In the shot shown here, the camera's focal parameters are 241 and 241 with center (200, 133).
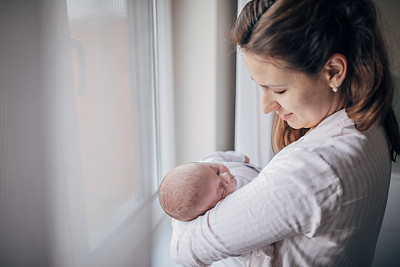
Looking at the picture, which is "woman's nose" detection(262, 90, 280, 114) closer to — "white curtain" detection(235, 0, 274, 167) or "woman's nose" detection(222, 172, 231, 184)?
"woman's nose" detection(222, 172, 231, 184)

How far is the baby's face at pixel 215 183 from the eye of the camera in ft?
2.61

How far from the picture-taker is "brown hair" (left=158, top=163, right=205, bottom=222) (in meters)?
0.75

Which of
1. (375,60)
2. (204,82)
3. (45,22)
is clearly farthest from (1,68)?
(204,82)

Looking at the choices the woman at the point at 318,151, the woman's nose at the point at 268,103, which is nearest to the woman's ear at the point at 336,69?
the woman at the point at 318,151

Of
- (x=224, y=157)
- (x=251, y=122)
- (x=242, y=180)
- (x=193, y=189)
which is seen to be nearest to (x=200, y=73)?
(x=251, y=122)

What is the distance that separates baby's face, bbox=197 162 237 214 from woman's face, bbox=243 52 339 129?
0.35 m

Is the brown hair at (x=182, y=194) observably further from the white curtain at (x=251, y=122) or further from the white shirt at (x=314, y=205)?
the white curtain at (x=251, y=122)

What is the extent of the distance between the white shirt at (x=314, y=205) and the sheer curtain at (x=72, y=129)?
0.34m

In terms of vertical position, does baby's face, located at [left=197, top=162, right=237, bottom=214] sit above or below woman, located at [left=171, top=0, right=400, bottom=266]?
below

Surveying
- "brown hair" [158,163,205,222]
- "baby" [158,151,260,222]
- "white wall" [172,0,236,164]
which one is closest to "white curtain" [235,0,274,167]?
"white wall" [172,0,236,164]

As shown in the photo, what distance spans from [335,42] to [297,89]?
0.12 m

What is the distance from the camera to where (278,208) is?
49 centimetres

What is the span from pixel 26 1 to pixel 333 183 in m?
0.70

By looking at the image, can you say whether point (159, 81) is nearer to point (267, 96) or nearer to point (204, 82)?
point (204, 82)
